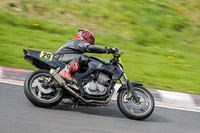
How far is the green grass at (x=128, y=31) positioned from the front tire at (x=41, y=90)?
8.22 feet

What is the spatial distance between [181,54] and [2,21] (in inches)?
228

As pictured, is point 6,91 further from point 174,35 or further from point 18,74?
Answer: point 174,35

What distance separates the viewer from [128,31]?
1160cm

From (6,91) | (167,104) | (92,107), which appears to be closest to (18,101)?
(6,91)

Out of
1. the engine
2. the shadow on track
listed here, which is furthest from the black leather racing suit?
the shadow on track

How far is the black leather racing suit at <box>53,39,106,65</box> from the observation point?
547 centimetres

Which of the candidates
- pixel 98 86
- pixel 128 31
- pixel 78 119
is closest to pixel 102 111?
pixel 98 86

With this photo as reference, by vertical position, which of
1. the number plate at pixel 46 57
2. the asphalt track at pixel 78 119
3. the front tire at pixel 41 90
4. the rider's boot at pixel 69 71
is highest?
the number plate at pixel 46 57

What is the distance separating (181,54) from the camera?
10555 mm

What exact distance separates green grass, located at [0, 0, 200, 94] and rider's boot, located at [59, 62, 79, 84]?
2640 mm

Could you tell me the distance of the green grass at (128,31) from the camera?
28.2 feet

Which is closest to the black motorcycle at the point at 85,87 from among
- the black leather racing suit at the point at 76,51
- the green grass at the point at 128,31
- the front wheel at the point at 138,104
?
the front wheel at the point at 138,104

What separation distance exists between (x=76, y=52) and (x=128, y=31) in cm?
617

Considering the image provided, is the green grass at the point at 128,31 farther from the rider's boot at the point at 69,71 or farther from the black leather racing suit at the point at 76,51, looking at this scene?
the rider's boot at the point at 69,71
